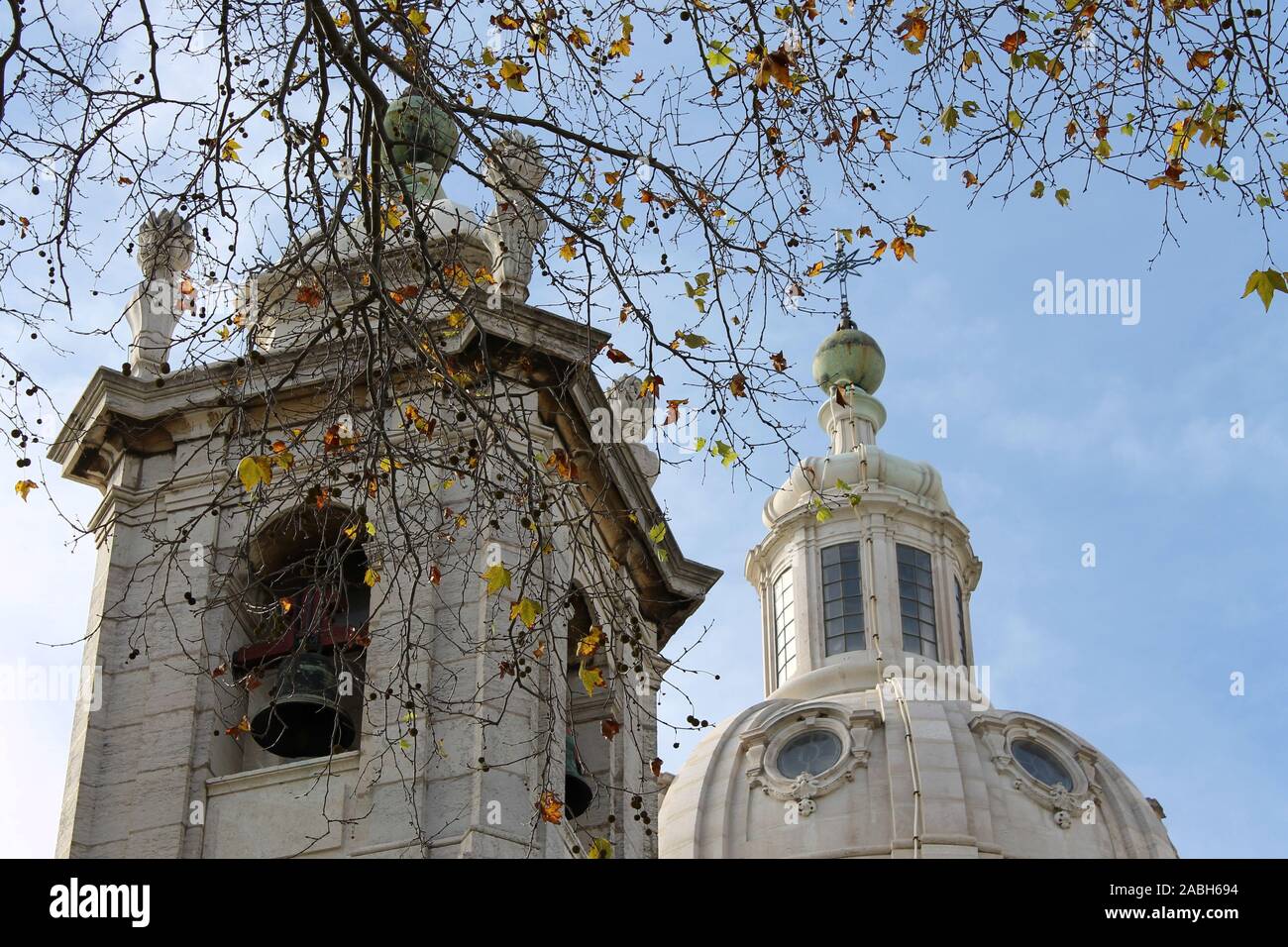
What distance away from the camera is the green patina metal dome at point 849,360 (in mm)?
70250

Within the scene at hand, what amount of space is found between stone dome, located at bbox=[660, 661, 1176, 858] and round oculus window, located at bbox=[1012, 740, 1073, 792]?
31mm

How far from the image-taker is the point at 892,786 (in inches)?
2314

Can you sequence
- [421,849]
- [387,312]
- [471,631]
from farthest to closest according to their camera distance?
[471,631] → [421,849] → [387,312]

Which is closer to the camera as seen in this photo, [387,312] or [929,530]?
[387,312]

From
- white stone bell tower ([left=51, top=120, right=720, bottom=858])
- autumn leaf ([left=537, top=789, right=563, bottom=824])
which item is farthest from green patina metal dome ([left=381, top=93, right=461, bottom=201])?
autumn leaf ([left=537, top=789, right=563, bottom=824])

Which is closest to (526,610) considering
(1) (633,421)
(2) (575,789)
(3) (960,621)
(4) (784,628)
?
(1) (633,421)

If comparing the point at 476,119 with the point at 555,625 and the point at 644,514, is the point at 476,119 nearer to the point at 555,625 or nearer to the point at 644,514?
the point at 555,625

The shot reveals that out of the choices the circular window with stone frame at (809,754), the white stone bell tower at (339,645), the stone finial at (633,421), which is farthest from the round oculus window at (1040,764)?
the white stone bell tower at (339,645)

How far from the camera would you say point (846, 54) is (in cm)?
1551

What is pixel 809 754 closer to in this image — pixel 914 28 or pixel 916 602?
pixel 916 602

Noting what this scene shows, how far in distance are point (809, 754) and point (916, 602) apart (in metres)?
4.84
